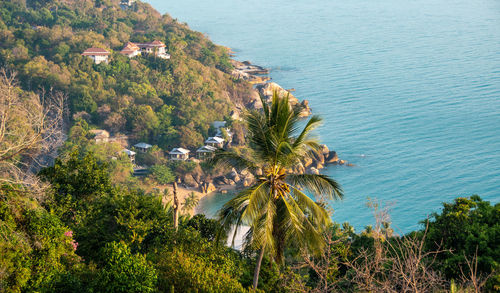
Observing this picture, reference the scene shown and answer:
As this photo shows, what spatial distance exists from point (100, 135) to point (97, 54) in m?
16.1

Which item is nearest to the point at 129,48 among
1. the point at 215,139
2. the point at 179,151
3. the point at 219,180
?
the point at 215,139

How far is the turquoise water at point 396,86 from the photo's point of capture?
130 ft

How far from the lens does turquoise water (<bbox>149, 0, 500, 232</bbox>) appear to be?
130 ft

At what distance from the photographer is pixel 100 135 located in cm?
4428

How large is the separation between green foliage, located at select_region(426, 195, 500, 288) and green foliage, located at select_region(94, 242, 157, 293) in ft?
23.5

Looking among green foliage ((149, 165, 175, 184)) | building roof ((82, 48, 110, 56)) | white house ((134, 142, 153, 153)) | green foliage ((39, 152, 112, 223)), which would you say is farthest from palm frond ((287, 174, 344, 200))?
Result: building roof ((82, 48, 110, 56))

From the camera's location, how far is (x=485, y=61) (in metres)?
64.5

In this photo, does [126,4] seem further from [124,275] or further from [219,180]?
[124,275]

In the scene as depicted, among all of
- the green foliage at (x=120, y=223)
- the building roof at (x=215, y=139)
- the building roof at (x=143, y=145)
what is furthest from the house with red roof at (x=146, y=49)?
the green foliage at (x=120, y=223)

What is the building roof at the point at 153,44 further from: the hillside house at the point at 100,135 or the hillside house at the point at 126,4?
the hillside house at the point at 126,4

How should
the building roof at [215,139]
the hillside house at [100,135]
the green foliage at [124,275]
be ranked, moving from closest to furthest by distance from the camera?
the green foliage at [124,275], the hillside house at [100,135], the building roof at [215,139]

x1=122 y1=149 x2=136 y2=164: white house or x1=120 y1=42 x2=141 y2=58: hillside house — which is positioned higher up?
x1=120 y1=42 x2=141 y2=58: hillside house

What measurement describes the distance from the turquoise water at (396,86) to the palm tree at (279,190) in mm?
13698

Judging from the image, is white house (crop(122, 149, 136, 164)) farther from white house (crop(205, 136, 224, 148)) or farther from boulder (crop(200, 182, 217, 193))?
boulder (crop(200, 182, 217, 193))
